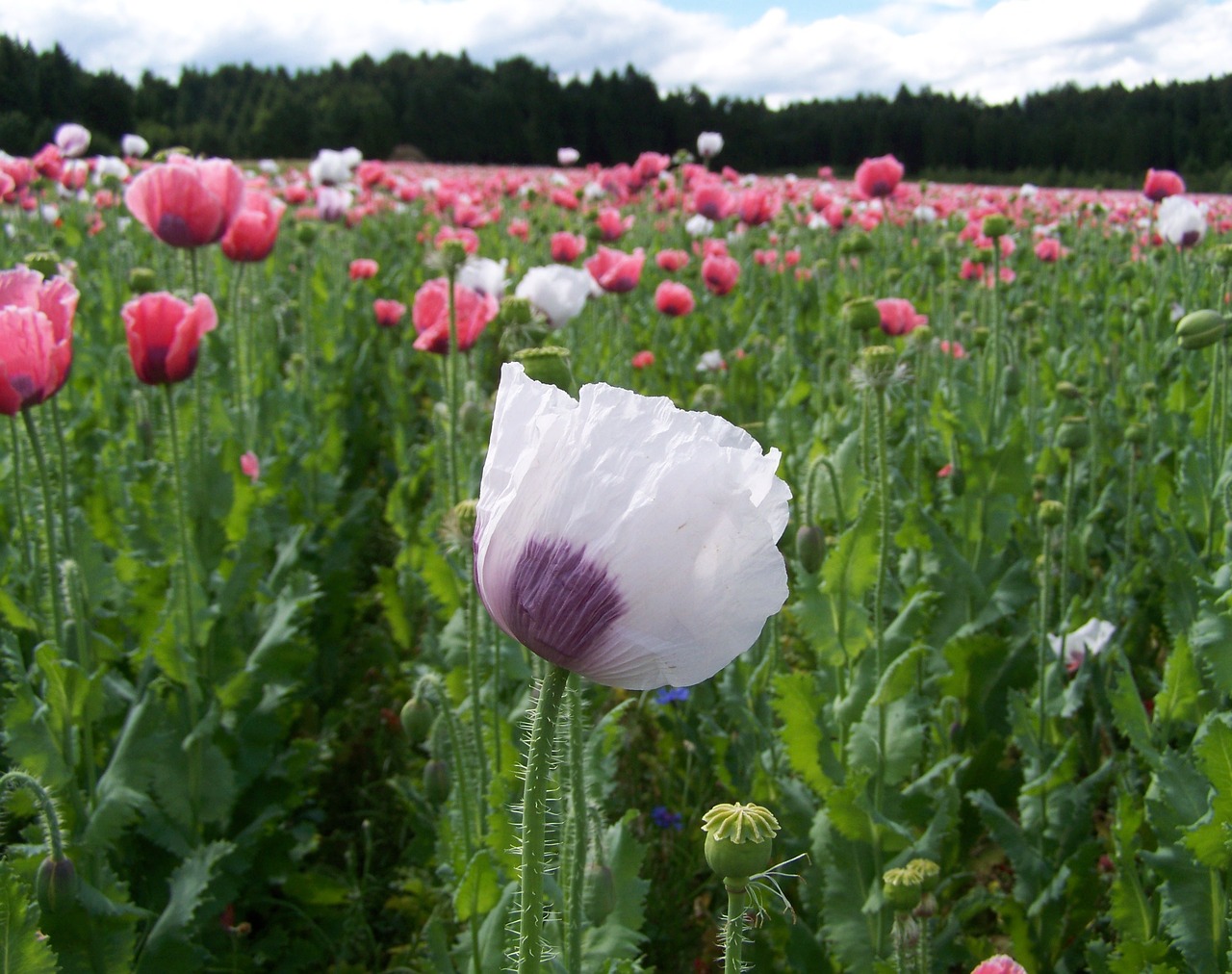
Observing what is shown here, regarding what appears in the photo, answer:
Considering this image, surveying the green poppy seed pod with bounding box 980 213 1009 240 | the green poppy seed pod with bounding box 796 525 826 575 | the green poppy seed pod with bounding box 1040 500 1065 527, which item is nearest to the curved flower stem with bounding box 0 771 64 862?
the green poppy seed pod with bounding box 796 525 826 575

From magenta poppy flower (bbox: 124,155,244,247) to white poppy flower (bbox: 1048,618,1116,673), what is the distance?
2209 millimetres

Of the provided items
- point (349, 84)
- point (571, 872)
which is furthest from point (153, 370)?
point (349, 84)

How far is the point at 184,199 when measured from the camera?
2.55 meters

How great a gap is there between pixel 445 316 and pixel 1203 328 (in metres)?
1.70

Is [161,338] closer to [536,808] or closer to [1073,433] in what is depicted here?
[536,808]

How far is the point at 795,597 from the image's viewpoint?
320cm

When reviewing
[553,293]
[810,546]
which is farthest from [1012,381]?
[810,546]

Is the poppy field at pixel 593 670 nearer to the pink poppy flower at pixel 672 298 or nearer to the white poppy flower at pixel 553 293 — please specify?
the white poppy flower at pixel 553 293

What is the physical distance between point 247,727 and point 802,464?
182 centimetres

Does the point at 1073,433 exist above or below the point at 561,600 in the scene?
below

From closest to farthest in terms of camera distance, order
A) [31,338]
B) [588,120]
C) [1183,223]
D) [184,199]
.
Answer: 1. [31,338]
2. [184,199]
3. [1183,223]
4. [588,120]

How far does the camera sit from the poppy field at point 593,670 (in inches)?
29.9

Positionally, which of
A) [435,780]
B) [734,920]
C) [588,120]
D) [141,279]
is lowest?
[435,780]

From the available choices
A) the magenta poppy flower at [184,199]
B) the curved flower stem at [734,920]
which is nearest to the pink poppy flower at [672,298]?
the magenta poppy flower at [184,199]
